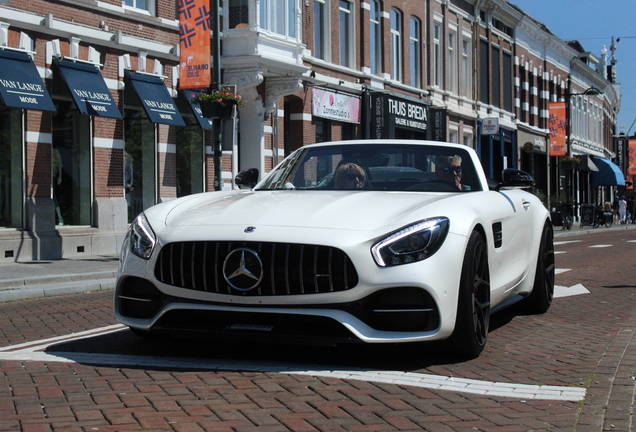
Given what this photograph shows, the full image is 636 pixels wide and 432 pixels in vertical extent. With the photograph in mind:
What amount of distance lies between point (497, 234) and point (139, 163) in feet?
49.5

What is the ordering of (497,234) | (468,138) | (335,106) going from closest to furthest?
(497,234) → (335,106) → (468,138)

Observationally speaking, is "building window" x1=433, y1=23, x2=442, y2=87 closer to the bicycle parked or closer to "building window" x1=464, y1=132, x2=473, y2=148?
"building window" x1=464, y1=132, x2=473, y2=148

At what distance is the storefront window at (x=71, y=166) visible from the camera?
1784 cm

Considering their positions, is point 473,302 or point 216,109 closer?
point 473,302

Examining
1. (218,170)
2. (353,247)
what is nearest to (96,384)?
(353,247)

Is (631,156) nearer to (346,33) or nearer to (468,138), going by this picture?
(468,138)

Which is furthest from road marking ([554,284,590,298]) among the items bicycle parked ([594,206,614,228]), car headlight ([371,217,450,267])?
bicycle parked ([594,206,614,228])

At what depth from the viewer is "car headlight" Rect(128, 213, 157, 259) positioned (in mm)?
5152

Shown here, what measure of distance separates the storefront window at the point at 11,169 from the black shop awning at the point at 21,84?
2.42 ft

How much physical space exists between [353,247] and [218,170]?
501 inches

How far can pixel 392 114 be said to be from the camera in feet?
100

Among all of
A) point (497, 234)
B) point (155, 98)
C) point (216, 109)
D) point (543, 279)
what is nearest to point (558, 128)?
point (155, 98)

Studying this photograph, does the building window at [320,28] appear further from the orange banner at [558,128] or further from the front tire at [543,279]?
the orange banner at [558,128]

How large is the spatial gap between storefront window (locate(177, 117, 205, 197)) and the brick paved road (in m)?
14.9
